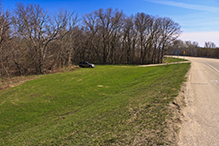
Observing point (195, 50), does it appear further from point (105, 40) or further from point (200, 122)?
point (200, 122)

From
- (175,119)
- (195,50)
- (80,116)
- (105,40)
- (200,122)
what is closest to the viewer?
(200,122)

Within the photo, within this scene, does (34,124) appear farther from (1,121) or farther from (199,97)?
(199,97)

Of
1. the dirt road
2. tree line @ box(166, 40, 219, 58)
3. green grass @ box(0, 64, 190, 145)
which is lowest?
green grass @ box(0, 64, 190, 145)

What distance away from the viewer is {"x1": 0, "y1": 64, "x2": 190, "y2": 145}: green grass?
14.4 ft

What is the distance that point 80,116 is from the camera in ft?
25.9

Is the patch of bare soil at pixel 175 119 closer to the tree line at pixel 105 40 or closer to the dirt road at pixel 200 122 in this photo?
the dirt road at pixel 200 122

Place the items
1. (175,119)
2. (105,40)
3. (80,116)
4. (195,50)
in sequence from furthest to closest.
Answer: (195,50) < (105,40) < (80,116) < (175,119)

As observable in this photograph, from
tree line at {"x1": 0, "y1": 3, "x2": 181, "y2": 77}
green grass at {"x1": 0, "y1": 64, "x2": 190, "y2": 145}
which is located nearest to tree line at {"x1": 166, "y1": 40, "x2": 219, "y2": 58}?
tree line at {"x1": 0, "y1": 3, "x2": 181, "y2": 77}

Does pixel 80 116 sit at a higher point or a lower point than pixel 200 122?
lower

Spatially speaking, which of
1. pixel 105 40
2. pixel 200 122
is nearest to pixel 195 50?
pixel 105 40

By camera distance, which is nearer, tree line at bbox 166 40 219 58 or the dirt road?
the dirt road

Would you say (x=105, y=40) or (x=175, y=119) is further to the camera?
(x=105, y=40)

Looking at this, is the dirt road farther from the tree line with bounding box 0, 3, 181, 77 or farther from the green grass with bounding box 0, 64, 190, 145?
the tree line with bounding box 0, 3, 181, 77

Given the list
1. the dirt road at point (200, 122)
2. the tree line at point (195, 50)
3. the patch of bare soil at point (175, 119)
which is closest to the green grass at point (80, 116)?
the patch of bare soil at point (175, 119)
